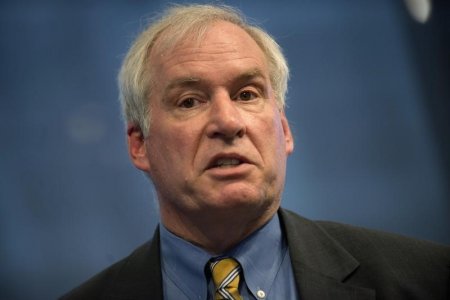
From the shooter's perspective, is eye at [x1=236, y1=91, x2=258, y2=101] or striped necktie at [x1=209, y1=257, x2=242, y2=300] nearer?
striped necktie at [x1=209, y1=257, x2=242, y2=300]

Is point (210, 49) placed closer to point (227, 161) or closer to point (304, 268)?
point (227, 161)

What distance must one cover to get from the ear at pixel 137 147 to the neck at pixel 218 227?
0.25 m

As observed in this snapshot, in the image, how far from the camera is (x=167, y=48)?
2.05 m

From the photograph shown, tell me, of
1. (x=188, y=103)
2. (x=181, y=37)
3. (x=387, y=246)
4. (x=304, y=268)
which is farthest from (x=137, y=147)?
(x=387, y=246)

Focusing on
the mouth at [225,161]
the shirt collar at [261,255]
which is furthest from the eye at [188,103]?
the shirt collar at [261,255]

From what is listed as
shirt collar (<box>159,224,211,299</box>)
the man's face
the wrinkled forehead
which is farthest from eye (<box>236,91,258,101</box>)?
shirt collar (<box>159,224,211,299</box>)

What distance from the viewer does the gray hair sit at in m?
2.08

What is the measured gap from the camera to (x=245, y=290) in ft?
6.04

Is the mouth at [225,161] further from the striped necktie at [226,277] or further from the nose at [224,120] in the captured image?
the striped necktie at [226,277]

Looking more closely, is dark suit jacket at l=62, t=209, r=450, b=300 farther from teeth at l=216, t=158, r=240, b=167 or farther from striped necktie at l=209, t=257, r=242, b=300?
teeth at l=216, t=158, r=240, b=167

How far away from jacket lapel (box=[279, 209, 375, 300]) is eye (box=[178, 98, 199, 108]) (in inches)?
21.3

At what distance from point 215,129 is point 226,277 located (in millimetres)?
499

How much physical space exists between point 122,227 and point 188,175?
0.71 m

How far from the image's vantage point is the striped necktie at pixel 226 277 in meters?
1.80
